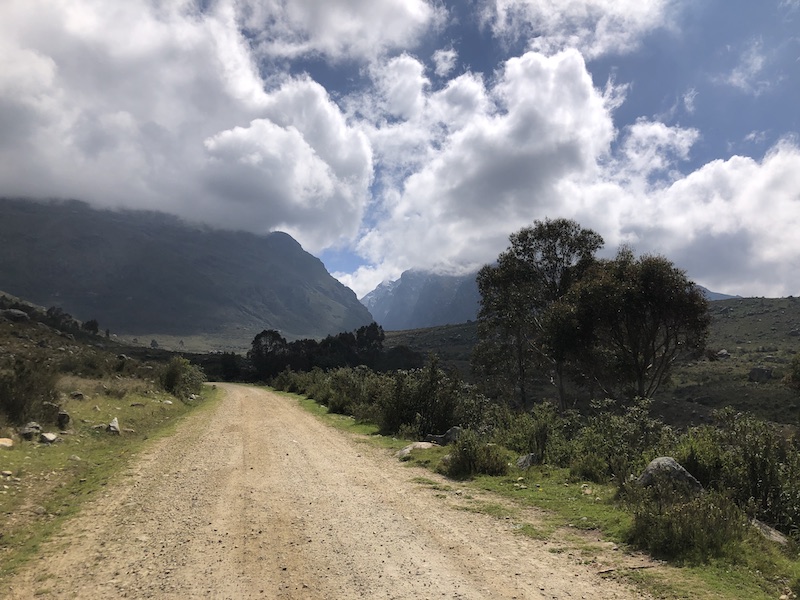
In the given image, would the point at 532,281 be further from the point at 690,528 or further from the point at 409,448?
the point at 690,528

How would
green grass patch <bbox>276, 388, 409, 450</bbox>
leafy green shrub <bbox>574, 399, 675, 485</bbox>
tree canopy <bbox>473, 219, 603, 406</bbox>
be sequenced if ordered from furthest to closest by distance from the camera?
tree canopy <bbox>473, 219, 603, 406</bbox>
green grass patch <bbox>276, 388, 409, 450</bbox>
leafy green shrub <bbox>574, 399, 675, 485</bbox>

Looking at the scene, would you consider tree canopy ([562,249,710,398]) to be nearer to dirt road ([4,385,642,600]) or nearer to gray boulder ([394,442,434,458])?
gray boulder ([394,442,434,458])

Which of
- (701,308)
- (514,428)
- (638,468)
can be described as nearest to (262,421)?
(514,428)

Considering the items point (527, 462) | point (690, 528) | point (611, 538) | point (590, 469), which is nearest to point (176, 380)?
point (527, 462)

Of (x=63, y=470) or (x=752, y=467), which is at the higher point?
(x=752, y=467)

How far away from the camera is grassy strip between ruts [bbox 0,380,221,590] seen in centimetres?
692

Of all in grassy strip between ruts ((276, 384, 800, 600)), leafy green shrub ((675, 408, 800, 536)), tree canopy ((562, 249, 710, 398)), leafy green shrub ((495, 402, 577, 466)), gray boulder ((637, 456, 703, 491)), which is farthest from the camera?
tree canopy ((562, 249, 710, 398))

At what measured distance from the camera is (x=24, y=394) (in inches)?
519

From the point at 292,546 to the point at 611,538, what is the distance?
4.66 m

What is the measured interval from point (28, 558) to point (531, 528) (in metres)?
7.22

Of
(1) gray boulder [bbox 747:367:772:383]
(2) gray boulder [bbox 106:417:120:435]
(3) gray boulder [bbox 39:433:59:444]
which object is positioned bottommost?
(2) gray boulder [bbox 106:417:120:435]

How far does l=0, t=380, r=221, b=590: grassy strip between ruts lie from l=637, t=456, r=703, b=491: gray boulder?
9306mm

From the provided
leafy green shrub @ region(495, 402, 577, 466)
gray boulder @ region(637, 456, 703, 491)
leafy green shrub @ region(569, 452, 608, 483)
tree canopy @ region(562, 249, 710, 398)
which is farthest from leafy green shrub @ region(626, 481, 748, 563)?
tree canopy @ region(562, 249, 710, 398)

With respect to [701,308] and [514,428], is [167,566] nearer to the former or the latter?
[514,428]
